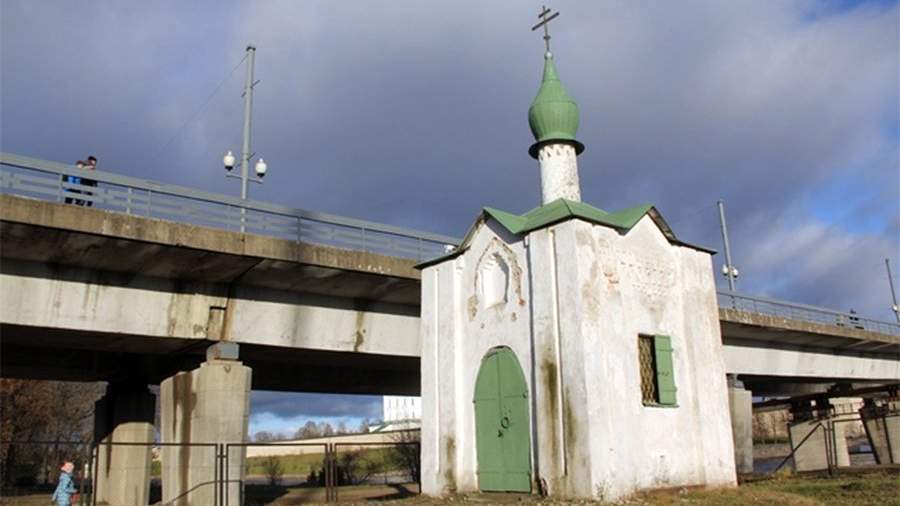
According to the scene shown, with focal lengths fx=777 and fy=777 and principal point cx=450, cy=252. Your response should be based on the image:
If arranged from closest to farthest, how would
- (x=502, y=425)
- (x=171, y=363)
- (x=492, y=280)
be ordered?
(x=502, y=425), (x=492, y=280), (x=171, y=363)

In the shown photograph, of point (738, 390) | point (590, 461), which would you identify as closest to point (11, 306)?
point (590, 461)

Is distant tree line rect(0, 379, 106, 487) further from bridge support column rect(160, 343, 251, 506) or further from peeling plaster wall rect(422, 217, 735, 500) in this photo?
peeling plaster wall rect(422, 217, 735, 500)

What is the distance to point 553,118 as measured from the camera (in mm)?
18375

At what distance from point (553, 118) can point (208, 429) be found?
35.8 feet

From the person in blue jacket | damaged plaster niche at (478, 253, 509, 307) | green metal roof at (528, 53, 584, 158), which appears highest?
green metal roof at (528, 53, 584, 158)

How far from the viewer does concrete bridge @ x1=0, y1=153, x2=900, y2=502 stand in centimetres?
1560

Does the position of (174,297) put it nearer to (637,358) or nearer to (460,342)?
(460,342)

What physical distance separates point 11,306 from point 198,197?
14.3 feet

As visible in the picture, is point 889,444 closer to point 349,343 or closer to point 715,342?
point 715,342

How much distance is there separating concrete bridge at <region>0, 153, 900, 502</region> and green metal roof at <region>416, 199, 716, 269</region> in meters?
3.58

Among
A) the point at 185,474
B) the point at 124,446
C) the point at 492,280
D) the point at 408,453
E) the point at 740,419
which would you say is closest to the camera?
the point at 492,280

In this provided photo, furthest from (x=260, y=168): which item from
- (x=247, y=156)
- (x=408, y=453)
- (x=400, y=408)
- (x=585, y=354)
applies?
(x=400, y=408)

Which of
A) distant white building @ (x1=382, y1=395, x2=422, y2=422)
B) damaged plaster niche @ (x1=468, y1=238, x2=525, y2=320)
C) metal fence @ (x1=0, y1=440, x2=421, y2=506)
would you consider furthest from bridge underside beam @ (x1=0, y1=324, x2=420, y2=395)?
distant white building @ (x1=382, y1=395, x2=422, y2=422)

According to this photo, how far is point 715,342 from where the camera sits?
17.5 meters
